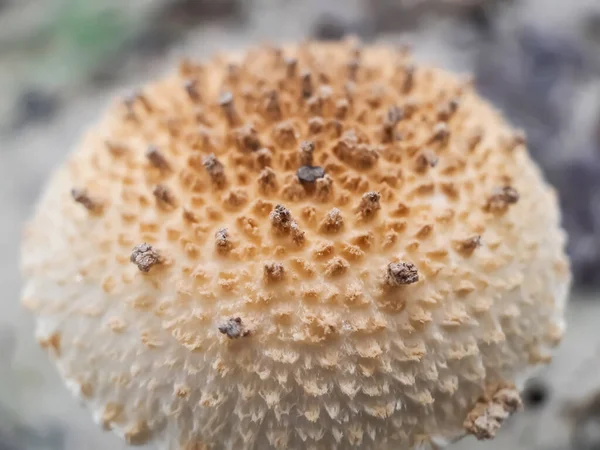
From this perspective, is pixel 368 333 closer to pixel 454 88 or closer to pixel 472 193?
pixel 472 193

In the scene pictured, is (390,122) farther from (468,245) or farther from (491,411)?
(491,411)

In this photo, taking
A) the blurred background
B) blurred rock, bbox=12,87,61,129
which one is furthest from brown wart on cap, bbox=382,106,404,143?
blurred rock, bbox=12,87,61,129

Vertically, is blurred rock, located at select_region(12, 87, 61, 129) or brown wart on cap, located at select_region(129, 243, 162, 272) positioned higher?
brown wart on cap, located at select_region(129, 243, 162, 272)

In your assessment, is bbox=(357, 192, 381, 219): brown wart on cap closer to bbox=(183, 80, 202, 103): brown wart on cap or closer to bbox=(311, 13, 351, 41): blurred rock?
bbox=(183, 80, 202, 103): brown wart on cap

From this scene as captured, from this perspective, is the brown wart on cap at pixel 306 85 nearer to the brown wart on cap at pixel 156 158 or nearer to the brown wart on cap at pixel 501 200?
the brown wart on cap at pixel 156 158

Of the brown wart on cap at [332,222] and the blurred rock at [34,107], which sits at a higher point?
the brown wart on cap at [332,222]

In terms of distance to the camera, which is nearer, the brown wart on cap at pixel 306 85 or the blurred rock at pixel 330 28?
the brown wart on cap at pixel 306 85

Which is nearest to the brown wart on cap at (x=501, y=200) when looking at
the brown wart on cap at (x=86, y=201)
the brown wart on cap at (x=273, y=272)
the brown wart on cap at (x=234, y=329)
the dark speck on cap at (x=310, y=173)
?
the dark speck on cap at (x=310, y=173)
